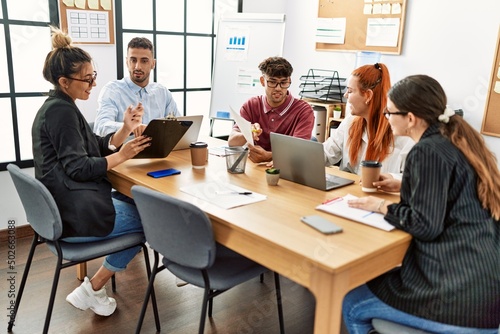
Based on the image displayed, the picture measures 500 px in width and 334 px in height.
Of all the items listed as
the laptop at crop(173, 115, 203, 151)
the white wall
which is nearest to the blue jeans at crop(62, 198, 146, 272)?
the laptop at crop(173, 115, 203, 151)

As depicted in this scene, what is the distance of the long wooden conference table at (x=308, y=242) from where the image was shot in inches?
50.4

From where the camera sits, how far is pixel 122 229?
2.10m

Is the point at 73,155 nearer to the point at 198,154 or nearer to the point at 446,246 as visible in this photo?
the point at 198,154

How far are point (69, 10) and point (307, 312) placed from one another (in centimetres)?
250

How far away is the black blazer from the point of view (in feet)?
6.23

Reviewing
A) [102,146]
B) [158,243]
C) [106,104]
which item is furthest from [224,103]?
[158,243]

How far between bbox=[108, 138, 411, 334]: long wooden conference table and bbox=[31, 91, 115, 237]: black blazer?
23 cm

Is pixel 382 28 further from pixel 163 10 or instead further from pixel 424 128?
pixel 424 128

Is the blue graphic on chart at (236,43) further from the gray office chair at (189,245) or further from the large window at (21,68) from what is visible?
the gray office chair at (189,245)

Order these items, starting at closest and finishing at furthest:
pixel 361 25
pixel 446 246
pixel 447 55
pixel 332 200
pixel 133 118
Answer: pixel 446 246 → pixel 332 200 → pixel 133 118 → pixel 447 55 → pixel 361 25

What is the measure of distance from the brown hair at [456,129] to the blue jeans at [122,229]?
1262 millimetres

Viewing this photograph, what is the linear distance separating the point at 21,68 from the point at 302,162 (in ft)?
7.37

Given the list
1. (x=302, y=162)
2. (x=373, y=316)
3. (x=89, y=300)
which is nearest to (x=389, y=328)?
(x=373, y=316)

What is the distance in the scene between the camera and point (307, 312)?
242 cm
